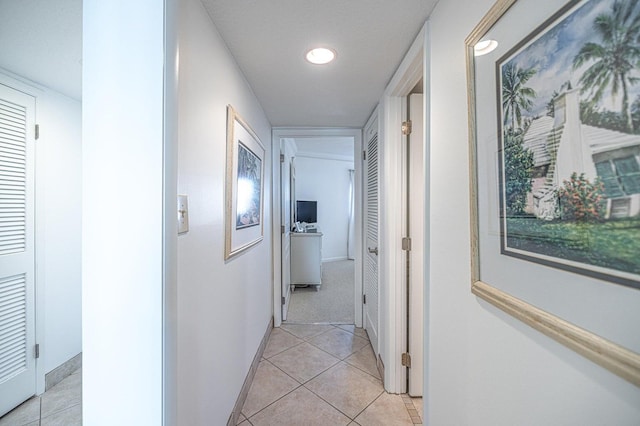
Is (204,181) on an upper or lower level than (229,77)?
lower

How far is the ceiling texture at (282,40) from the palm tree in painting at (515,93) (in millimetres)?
701

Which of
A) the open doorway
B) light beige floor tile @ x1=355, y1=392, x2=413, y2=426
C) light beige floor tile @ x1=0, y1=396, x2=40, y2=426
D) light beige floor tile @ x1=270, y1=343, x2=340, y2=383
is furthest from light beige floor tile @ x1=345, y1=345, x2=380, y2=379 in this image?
light beige floor tile @ x1=0, y1=396, x2=40, y2=426

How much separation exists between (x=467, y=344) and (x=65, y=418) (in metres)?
2.43

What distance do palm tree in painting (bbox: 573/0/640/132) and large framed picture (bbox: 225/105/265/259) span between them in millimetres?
1345

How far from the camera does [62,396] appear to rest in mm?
1838

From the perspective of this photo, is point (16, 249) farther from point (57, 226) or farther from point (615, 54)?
point (615, 54)

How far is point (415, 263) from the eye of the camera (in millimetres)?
1809

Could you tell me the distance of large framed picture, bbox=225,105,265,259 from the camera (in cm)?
140

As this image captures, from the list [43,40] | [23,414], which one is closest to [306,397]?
[23,414]

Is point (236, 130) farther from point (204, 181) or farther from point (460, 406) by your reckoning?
point (460, 406)

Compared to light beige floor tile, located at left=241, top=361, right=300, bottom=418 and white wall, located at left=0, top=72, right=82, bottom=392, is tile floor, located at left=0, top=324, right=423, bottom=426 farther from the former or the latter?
white wall, located at left=0, top=72, right=82, bottom=392

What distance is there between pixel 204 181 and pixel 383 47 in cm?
117

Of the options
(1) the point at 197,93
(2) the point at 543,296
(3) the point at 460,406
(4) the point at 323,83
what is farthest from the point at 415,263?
(1) the point at 197,93

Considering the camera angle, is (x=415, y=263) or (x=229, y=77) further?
(x=415, y=263)
